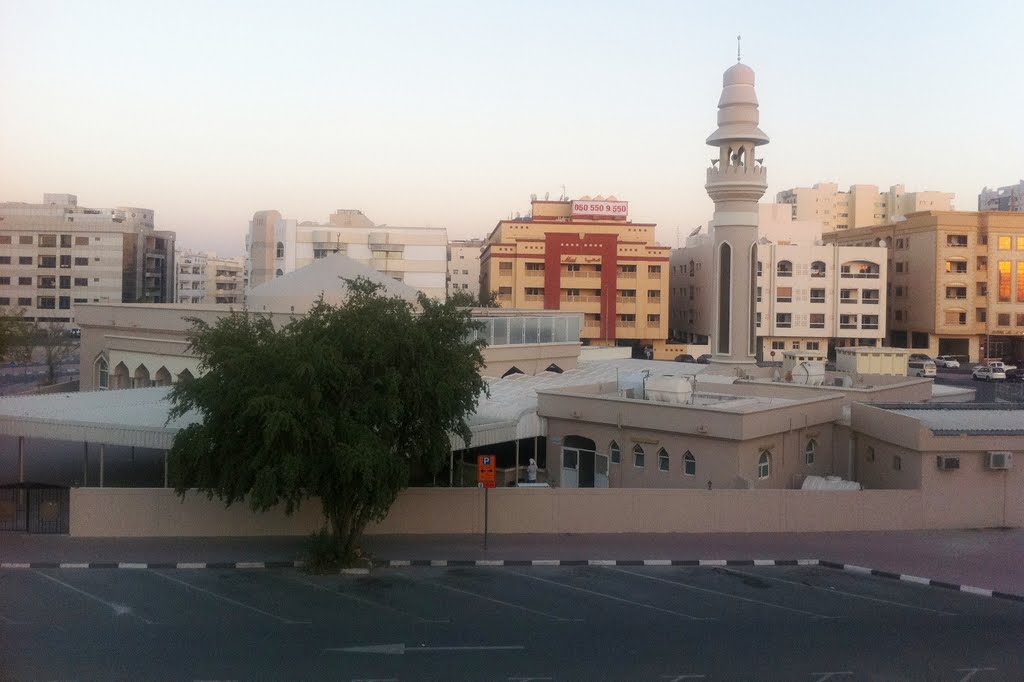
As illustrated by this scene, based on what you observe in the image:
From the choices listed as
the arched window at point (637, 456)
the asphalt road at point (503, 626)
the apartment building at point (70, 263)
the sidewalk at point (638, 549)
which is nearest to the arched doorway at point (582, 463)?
the arched window at point (637, 456)

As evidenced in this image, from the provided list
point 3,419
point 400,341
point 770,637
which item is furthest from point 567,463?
point 3,419

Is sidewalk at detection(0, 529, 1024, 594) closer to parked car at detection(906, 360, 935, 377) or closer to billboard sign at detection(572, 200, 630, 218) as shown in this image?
parked car at detection(906, 360, 935, 377)

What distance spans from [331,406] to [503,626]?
5.57 meters

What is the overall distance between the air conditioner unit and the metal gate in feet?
66.7

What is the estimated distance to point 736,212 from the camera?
36156 mm

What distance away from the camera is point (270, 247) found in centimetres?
8338

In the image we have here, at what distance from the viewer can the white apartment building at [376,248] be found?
254 feet

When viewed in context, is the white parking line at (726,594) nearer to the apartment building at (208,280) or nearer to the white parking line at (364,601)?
the white parking line at (364,601)

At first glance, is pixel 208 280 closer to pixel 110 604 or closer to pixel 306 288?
pixel 306 288

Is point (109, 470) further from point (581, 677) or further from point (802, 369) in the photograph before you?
point (802, 369)

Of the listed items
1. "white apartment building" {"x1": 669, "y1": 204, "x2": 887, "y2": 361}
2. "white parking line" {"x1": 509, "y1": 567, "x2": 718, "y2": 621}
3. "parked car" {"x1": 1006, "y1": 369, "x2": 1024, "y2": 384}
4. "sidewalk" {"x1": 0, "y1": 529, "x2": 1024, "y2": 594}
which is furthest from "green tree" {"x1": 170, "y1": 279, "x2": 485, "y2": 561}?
"white apartment building" {"x1": 669, "y1": 204, "x2": 887, "y2": 361}

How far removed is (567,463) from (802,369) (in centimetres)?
958

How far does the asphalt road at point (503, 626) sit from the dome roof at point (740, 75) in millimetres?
22732

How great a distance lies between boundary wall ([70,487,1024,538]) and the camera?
20.5 meters
